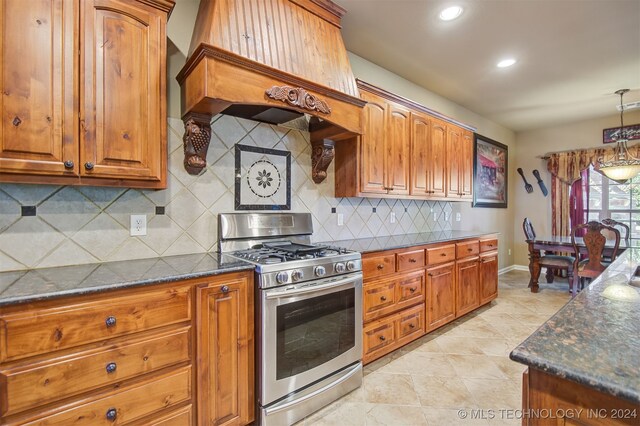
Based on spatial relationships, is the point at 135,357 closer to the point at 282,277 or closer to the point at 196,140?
the point at 282,277

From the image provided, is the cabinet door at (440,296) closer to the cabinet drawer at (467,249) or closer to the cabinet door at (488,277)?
the cabinet drawer at (467,249)

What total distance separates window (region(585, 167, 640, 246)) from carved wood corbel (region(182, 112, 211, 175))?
636 centimetres

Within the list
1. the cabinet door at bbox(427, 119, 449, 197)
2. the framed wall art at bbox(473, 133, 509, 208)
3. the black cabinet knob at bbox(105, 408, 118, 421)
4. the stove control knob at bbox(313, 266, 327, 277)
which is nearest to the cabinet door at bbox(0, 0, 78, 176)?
the black cabinet knob at bbox(105, 408, 118, 421)

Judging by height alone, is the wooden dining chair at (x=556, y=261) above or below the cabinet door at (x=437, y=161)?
below

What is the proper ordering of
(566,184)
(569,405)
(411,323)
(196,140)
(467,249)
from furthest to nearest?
(566,184)
(467,249)
(411,323)
(196,140)
(569,405)

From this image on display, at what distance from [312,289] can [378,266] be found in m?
0.78

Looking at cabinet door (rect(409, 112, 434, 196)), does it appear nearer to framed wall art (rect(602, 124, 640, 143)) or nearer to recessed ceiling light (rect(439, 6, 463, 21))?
recessed ceiling light (rect(439, 6, 463, 21))

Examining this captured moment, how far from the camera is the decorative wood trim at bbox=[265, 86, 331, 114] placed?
1.85m

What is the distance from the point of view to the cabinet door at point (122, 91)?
1452mm

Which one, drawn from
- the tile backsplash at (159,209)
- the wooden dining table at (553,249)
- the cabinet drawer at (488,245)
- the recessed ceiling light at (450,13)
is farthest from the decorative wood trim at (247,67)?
the wooden dining table at (553,249)

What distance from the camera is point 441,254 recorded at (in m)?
3.02

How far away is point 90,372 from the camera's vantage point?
126cm

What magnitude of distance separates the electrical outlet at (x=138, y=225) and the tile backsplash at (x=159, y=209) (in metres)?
0.02

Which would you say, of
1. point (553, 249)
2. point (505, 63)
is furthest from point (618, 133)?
point (505, 63)
